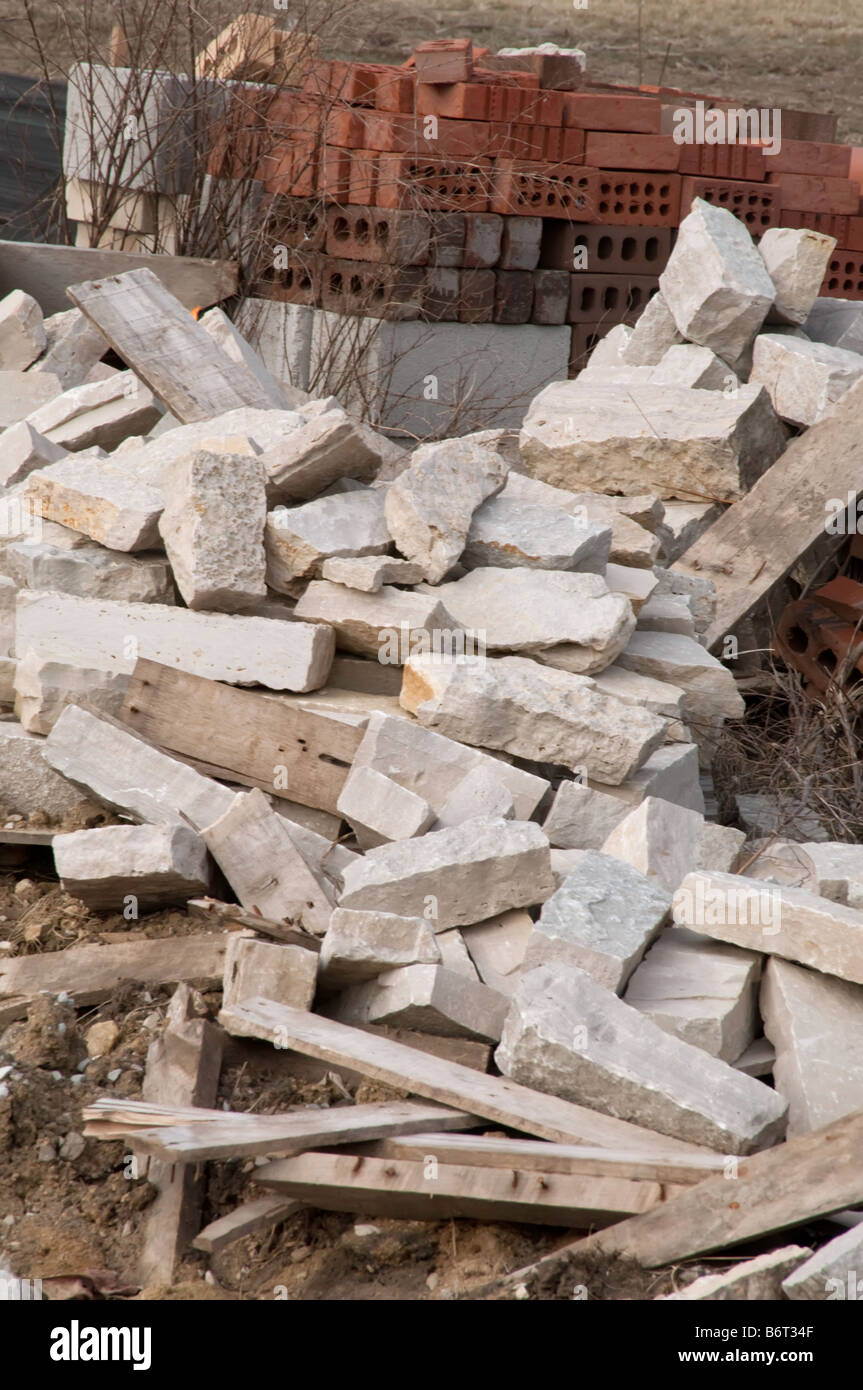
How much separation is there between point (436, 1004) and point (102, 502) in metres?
2.56

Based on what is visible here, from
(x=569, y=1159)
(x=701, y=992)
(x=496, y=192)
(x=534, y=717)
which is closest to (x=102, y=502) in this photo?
(x=534, y=717)

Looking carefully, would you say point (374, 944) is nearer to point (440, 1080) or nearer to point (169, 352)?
point (440, 1080)

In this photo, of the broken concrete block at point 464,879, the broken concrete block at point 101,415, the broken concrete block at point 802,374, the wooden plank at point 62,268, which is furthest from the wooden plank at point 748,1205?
the wooden plank at point 62,268

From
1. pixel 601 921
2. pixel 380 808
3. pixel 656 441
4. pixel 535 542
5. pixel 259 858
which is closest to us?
pixel 601 921

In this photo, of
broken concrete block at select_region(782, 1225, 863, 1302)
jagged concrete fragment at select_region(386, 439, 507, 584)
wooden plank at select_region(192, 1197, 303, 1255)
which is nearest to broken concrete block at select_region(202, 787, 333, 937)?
wooden plank at select_region(192, 1197, 303, 1255)

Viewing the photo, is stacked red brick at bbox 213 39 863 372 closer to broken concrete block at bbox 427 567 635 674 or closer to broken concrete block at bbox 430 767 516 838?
broken concrete block at bbox 427 567 635 674

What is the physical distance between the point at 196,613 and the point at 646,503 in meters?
2.18

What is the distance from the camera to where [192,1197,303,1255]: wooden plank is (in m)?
2.85

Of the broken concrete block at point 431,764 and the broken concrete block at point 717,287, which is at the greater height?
the broken concrete block at point 717,287

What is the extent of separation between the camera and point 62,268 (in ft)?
29.2

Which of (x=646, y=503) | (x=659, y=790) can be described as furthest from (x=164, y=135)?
(x=659, y=790)

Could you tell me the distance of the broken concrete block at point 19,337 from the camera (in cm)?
781

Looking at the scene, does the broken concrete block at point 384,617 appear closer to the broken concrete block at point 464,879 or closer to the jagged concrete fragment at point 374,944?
the broken concrete block at point 464,879

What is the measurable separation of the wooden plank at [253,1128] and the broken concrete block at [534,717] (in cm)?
165
